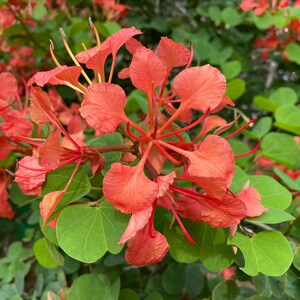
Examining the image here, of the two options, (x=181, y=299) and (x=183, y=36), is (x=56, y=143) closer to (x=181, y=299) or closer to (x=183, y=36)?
(x=181, y=299)

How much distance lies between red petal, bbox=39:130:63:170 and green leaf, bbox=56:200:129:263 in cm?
9

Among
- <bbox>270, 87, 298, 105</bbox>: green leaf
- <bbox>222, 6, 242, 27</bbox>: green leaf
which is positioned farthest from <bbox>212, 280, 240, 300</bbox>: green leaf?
<bbox>222, 6, 242, 27</bbox>: green leaf

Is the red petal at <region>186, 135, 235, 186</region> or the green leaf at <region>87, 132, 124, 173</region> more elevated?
the red petal at <region>186, 135, 235, 186</region>

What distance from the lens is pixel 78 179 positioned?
2.37 feet

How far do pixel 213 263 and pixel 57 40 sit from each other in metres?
0.70

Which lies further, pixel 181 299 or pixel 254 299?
pixel 181 299

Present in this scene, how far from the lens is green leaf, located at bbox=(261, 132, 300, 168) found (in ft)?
3.58

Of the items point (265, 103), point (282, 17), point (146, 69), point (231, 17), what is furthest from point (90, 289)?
point (231, 17)

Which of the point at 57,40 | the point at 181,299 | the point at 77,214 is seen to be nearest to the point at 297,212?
the point at 181,299

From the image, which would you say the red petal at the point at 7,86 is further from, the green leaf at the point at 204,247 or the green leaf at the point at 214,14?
the green leaf at the point at 214,14

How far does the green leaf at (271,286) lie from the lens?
0.78m

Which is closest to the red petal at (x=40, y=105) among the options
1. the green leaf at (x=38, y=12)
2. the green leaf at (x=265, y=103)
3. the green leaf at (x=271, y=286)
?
the green leaf at (x=271, y=286)

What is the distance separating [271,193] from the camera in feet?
2.69

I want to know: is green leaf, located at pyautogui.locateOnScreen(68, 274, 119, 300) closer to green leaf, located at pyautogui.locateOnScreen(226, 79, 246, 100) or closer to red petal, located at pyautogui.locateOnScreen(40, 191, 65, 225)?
red petal, located at pyautogui.locateOnScreen(40, 191, 65, 225)
